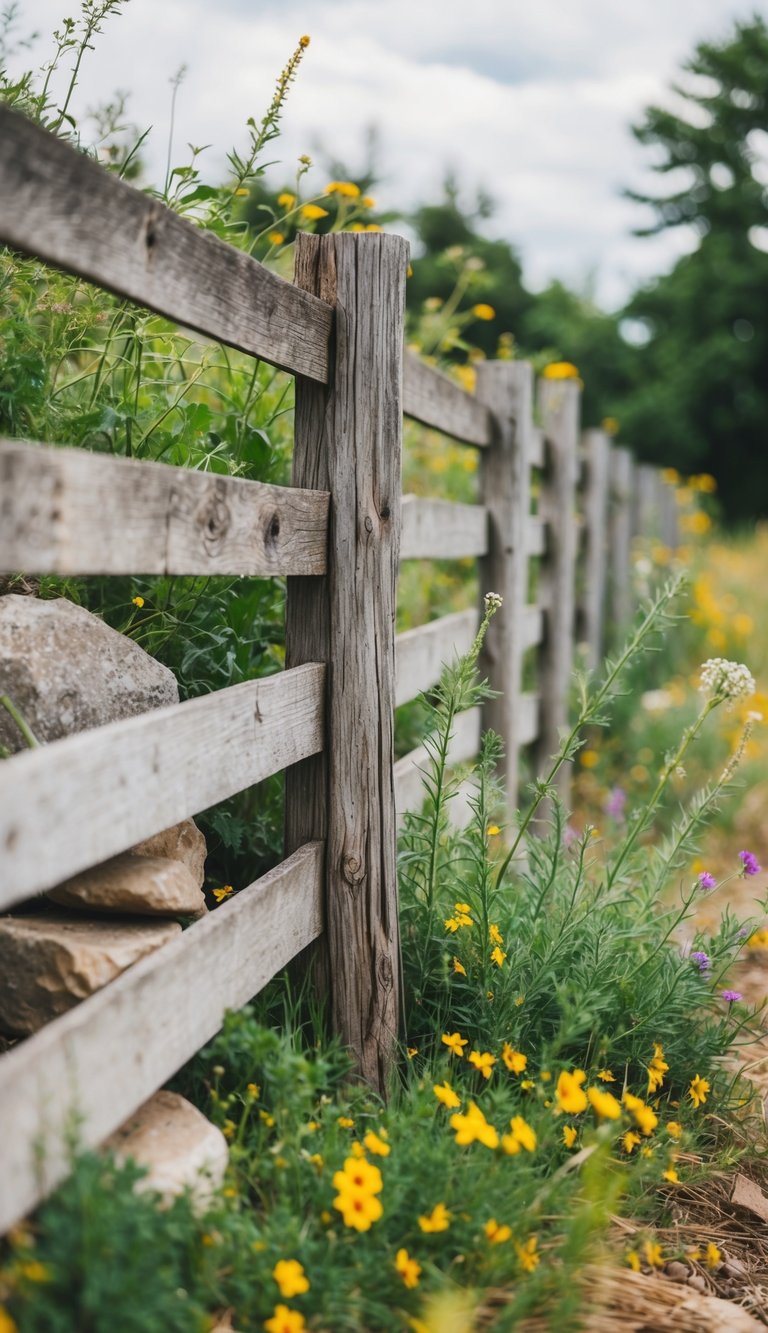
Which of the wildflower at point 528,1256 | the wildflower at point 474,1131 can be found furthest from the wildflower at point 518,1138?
the wildflower at point 528,1256

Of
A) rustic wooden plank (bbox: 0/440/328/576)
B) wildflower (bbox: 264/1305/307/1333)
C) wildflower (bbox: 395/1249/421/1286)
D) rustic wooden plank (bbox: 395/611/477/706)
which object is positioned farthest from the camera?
rustic wooden plank (bbox: 395/611/477/706)

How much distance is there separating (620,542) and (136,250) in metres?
6.60

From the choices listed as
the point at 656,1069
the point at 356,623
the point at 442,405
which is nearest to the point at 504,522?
the point at 442,405

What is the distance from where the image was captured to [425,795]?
11.5ft

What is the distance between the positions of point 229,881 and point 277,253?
1.80 m

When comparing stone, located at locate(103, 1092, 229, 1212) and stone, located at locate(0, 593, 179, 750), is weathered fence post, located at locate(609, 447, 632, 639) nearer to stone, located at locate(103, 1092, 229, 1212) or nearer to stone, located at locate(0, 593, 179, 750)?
stone, located at locate(0, 593, 179, 750)

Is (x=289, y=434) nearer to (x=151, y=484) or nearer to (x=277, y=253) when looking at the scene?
(x=277, y=253)

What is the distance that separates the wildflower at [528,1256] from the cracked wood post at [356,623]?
614mm

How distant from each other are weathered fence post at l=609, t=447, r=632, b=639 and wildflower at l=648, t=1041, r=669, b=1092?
529 centimetres

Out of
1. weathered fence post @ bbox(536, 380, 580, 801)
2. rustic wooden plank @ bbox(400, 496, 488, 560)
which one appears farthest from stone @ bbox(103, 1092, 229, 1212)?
weathered fence post @ bbox(536, 380, 580, 801)

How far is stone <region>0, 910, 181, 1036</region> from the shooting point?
1.83 meters

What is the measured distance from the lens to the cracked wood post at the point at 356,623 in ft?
7.86

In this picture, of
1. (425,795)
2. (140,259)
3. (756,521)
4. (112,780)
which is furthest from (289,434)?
(756,521)

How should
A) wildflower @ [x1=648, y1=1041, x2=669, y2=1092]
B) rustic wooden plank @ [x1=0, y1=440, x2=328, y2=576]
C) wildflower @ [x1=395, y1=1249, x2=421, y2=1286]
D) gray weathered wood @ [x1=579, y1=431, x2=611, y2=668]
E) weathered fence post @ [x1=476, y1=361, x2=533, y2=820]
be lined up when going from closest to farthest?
rustic wooden plank @ [x1=0, y1=440, x2=328, y2=576] → wildflower @ [x1=395, y1=1249, x2=421, y2=1286] → wildflower @ [x1=648, y1=1041, x2=669, y2=1092] → weathered fence post @ [x1=476, y1=361, x2=533, y2=820] → gray weathered wood @ [x1=579, y1=431, x2=611, y2=668]
